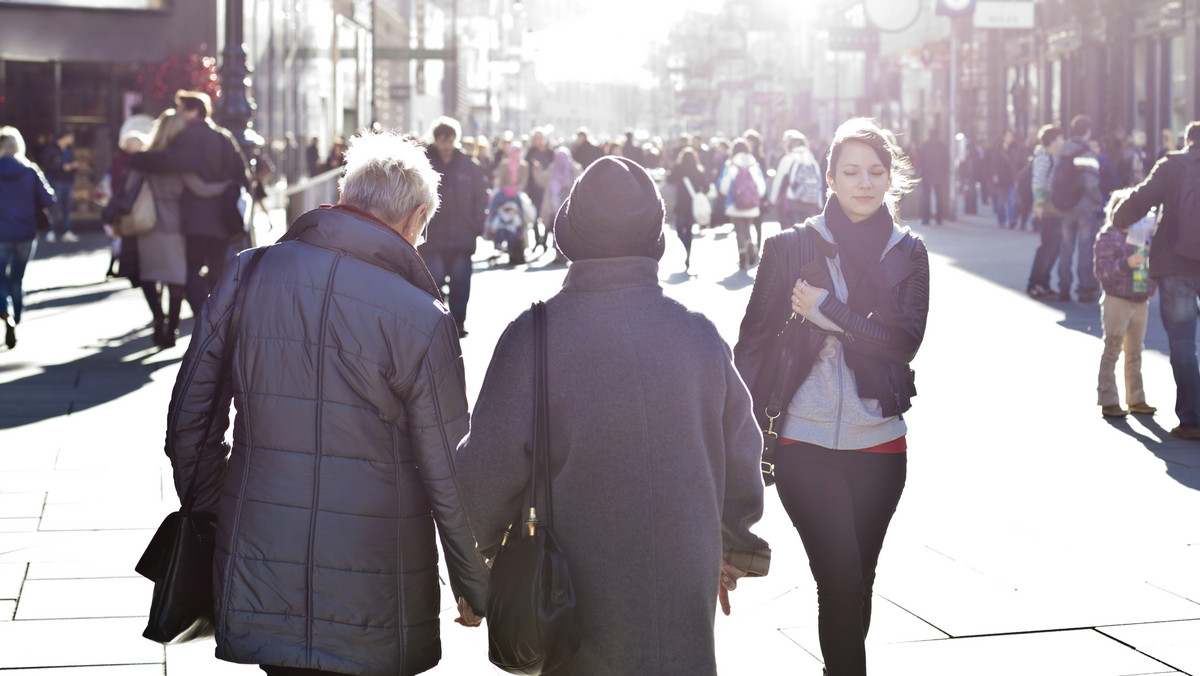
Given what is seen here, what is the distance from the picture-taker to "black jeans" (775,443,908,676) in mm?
4145

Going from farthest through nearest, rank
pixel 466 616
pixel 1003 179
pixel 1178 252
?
1. pixel 1003 179
2. pixel 1178 252
3. pixel 466 616

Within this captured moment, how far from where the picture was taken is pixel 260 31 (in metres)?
34.1

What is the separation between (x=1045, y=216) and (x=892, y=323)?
12308mm

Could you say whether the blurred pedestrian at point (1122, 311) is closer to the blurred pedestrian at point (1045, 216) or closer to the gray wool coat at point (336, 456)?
the blurred pedestrian at point (1045, 216)

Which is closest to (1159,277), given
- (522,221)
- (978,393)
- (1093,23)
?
(978,393)

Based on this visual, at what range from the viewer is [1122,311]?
9656 millimetres

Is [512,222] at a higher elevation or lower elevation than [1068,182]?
A: lower

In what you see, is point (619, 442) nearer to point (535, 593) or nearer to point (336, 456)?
point (535, 593)

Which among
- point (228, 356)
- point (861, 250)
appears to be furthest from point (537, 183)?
point (228, 356)

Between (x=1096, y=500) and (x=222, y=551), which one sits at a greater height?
(x=222, y=551)

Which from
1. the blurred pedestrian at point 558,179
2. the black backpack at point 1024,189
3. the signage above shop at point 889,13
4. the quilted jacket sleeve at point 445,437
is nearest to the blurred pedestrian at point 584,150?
the blurred pedestrian at point 558,179

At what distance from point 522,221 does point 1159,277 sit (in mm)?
14384

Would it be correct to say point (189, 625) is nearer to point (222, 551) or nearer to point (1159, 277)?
point (222, 551)

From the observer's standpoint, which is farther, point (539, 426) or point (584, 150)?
point (584, 150)
